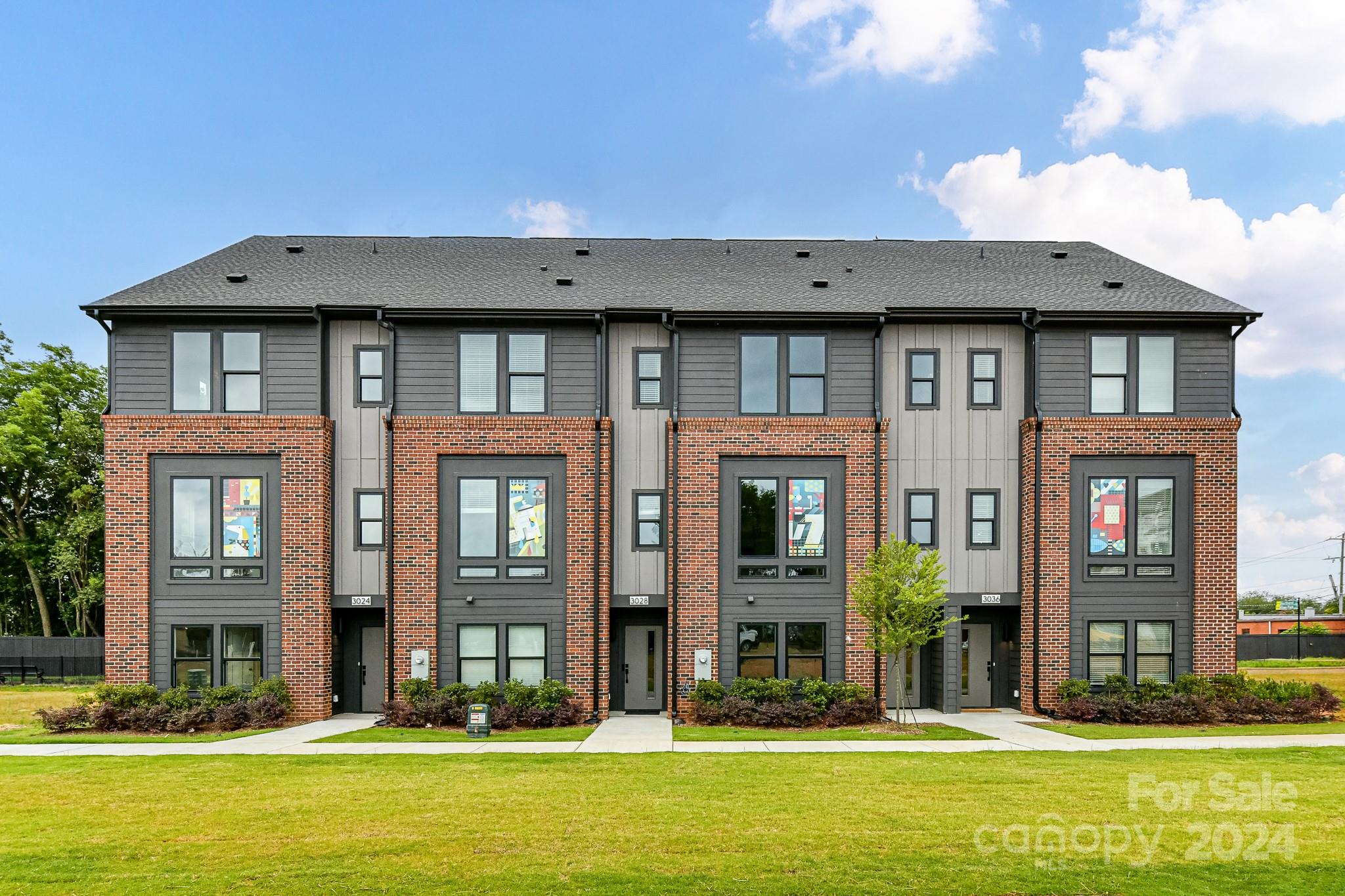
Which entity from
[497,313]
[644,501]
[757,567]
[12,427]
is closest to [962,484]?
[757,567]

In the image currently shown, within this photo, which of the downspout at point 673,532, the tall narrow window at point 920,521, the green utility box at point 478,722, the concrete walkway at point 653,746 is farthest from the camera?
the tall narrow window at point 920,521

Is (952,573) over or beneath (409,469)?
beneath

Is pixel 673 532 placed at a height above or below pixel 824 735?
above

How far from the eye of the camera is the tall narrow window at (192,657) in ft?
54.3

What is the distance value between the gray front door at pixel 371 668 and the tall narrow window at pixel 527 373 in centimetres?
601

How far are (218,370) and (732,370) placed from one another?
11.0 meters

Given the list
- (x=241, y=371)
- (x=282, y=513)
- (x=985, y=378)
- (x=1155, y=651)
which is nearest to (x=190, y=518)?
(x=282, y=513)

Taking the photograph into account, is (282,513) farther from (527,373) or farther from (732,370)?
(732,370)

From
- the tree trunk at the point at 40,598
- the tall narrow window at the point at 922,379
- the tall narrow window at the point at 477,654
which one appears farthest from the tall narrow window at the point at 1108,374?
the tree trunk at the point at 40,598

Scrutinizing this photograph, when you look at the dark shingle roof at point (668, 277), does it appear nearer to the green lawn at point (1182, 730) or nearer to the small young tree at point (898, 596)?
the small young tree at point (898, 596)

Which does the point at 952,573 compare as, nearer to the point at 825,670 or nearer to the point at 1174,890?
the point at 825,670

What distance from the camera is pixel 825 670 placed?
1691 centimetres

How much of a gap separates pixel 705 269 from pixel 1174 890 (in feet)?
53.1

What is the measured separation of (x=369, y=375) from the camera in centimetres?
1730
